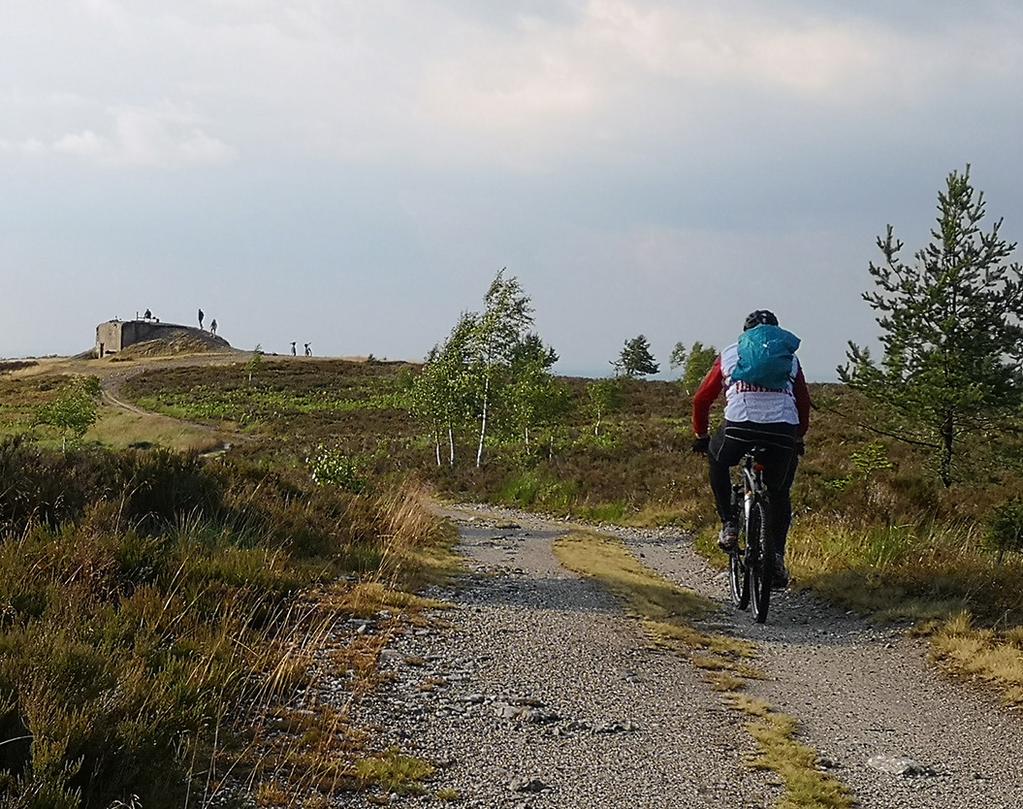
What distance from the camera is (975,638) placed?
6.09 m

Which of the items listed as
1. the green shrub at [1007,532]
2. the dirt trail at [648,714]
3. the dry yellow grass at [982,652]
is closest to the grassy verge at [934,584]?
the dry yellow grass at [982,652]

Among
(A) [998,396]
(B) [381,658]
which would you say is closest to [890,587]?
(B) [381,658]

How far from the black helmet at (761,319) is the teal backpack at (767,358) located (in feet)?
0.67

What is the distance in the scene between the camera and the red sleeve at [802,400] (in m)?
6.70

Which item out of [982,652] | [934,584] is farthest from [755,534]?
[934,584]

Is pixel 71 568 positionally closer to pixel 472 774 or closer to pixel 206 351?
pixel 472 774

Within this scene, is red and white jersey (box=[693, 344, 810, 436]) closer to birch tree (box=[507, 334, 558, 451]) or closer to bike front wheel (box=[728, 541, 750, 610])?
bike front wheel (box=[728, 541, 750, 610])

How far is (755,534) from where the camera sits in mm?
6816

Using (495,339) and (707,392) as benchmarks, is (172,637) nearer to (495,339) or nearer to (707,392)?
(707,392)

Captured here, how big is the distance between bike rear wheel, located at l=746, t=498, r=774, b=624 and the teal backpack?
977 millimetres

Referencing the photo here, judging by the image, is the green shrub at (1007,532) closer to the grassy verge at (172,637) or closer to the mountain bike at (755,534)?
the mountain bike at (755,534)

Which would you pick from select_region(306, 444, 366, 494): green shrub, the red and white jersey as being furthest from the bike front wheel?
select_region(306, 444, 366, 494): green shrub

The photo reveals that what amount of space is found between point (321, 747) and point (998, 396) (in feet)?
38.8

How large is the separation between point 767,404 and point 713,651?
184 centimetres
